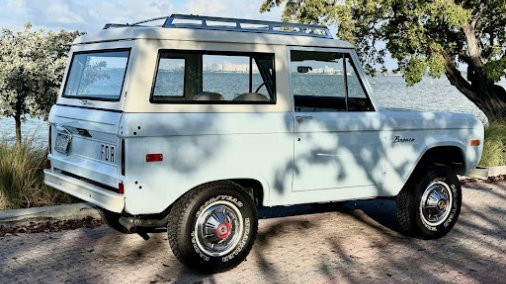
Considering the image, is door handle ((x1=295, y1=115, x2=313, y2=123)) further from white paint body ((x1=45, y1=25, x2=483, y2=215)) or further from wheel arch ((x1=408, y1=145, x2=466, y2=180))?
wheel arch ((x1=408, y1=145, x2=466, y2=180))

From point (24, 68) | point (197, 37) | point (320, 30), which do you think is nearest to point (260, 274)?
point (197, 37)

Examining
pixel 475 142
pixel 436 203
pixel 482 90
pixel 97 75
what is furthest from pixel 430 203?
pixel 482 90

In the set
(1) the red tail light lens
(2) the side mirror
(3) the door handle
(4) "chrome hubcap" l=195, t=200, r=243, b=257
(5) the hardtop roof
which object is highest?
(5) the hardtop roof

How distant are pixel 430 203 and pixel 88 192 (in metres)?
3.52

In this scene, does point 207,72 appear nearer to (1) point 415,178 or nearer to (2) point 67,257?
(2) point 67,257

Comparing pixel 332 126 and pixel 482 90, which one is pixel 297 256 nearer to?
pixel 332 126

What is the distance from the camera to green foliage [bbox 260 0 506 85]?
13.5m

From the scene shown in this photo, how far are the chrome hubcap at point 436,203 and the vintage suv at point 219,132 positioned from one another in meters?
0.11

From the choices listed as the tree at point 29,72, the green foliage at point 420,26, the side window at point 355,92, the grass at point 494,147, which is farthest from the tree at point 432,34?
the side window at point 355,92

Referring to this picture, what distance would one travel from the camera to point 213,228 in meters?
4.89

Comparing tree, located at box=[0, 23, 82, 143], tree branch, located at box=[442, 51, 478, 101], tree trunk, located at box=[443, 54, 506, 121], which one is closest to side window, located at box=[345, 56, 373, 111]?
tree, located at box=[0, 23, 82, 143]

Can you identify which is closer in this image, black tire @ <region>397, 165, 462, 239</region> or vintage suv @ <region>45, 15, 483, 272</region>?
vintage suv @ <region>45, 15, 483, 272</region>

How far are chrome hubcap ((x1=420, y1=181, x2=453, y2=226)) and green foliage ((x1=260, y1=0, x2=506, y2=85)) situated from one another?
7.65 meters

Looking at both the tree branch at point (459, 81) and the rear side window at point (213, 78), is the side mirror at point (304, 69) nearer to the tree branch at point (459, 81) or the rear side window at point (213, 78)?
the rear side window at point (213, 78)
